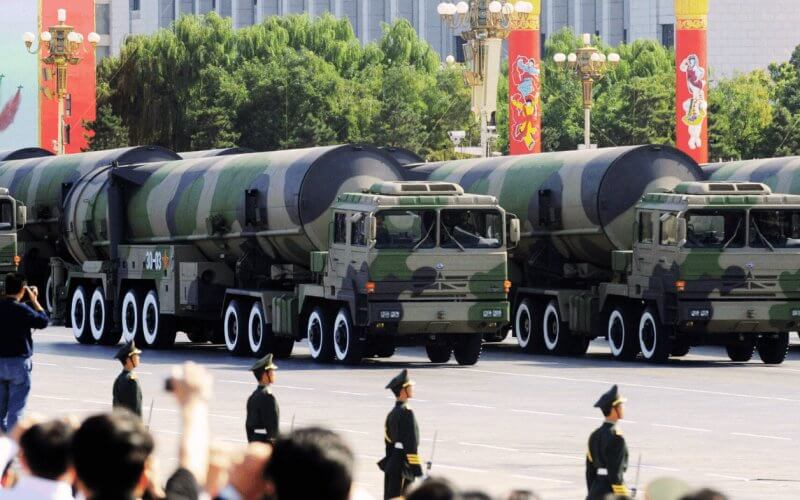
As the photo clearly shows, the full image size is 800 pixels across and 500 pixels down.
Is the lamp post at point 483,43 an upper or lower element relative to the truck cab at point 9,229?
upper

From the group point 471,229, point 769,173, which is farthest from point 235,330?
point 769,173

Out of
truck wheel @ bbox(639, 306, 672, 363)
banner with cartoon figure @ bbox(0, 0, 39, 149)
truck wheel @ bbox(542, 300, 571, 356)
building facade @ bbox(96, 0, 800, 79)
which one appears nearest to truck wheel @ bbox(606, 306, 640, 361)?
truck wheel @ bbox(639, 306, 672, 363)

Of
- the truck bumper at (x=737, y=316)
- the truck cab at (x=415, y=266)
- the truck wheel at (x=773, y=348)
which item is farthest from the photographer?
the truck wheel at (x=773, y=348)

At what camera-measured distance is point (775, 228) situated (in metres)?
28.9

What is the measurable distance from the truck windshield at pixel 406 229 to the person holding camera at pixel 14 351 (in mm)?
11781

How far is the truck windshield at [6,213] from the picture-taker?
34.8m

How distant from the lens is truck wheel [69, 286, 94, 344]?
1345 inches

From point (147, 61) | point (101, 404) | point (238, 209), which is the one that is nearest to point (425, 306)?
point (238, 209)

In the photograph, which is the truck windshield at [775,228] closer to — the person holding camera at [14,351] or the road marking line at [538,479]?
the road marking line at [538,479]

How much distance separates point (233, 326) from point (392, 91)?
62.6 m

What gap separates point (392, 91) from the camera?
304ft

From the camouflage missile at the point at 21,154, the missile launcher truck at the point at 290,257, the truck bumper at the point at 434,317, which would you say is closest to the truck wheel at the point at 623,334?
the missile launcher truck at the point at 290,257

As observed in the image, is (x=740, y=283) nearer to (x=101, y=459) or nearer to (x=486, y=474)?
(x=486, y=474)

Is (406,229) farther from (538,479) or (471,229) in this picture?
(538,479)
